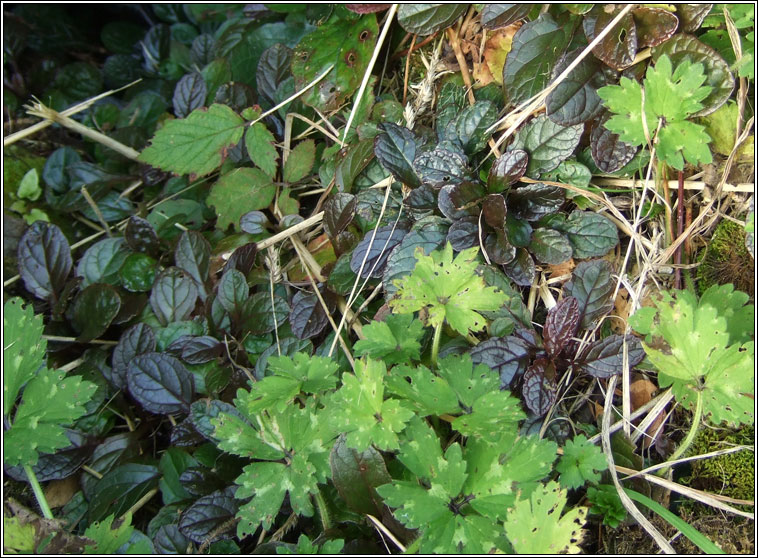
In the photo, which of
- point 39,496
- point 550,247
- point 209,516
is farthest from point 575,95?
point 39,496

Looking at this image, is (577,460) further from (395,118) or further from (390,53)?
(390,53)

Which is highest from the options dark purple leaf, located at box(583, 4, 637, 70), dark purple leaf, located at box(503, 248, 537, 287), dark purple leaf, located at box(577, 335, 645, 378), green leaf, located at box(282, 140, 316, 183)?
dark purple leaf, located at box(583, 4, 637, 70)

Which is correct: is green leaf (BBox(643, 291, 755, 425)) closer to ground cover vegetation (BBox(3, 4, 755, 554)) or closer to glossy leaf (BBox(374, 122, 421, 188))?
ground cover vegetation (BBox(3, 4, 755, 554))

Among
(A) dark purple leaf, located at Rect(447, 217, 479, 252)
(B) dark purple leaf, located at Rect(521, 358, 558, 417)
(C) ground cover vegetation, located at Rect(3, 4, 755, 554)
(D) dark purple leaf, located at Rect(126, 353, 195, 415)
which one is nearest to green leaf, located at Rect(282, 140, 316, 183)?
(C) ground cover vegetation, located at Rect(3, 4, 755, 554)

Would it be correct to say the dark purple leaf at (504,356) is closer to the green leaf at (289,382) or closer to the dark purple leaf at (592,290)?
the dark purple leaf at (592,290)

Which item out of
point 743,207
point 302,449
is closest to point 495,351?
point 302,449

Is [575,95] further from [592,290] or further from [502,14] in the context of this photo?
[592,290]

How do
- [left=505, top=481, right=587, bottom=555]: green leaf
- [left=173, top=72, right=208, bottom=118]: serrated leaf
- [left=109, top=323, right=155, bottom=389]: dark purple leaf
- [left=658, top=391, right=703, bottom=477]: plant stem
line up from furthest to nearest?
[left=173, top=72, right=208, bottom=118]: serrated leaf
[left=109, top=323, right=155, bottom=389]: dark purple leaf
[left=658, top=391, right=703, bottom=477]: plant stem
[left=505, top=481, right=587, bottom=555]: green leaf
